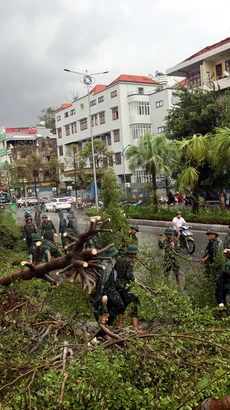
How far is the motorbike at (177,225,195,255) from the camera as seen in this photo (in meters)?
12.7

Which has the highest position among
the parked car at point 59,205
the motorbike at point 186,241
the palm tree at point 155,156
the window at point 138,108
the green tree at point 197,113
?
the window at point 138,108

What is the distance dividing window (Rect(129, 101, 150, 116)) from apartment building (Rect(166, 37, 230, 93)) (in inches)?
315

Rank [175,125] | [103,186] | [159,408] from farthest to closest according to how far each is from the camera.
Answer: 1. [175,125]
2. [103,186]
3. [159,408]

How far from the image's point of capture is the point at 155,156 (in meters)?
21.6

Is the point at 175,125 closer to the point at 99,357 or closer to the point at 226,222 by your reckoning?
the point at 226,222

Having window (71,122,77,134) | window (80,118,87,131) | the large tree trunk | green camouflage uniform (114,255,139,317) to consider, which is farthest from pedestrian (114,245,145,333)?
window (71,122,77,134)

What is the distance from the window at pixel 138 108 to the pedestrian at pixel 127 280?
132 feet

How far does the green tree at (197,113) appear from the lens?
82.2 feet

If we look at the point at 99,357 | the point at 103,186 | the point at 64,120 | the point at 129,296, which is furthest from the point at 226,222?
the point at 64,120

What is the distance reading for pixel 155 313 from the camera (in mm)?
4945

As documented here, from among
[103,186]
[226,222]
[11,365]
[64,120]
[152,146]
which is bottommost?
[226,222]

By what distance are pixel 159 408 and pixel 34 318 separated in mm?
2301

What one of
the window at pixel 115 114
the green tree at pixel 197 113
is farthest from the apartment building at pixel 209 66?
the window at pixel 115 114

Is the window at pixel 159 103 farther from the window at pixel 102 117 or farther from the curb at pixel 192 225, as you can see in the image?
the curb at pixel 192 225
